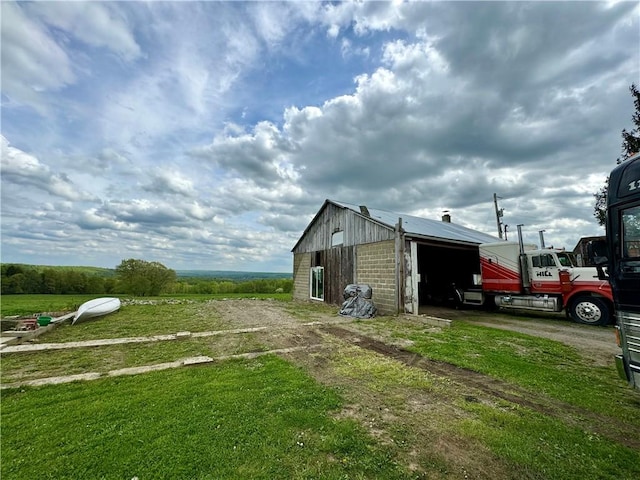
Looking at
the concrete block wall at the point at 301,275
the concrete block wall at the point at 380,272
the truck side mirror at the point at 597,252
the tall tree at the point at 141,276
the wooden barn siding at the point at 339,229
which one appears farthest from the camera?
the tall tree at the point at 141,276

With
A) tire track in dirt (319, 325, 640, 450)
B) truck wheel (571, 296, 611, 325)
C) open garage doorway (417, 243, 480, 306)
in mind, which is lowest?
tire track in dirt (319, 325, 640, 450)

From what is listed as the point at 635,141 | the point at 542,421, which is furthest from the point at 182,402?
the point at 635,141

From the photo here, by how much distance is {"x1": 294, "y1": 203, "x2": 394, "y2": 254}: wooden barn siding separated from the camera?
12.4 m

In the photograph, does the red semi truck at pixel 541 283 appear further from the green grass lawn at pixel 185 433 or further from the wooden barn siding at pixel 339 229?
the green grass lawn at pixel 185 433

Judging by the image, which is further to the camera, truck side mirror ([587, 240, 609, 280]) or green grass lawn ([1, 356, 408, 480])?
truck side mirror ([587, 240, 609, 280])

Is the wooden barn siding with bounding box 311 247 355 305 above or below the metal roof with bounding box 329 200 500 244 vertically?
below

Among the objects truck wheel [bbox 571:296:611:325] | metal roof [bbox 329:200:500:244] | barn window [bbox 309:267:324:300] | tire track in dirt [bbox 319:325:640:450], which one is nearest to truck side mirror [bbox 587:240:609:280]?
tire track in dirt [bbox 319:325:640:450]

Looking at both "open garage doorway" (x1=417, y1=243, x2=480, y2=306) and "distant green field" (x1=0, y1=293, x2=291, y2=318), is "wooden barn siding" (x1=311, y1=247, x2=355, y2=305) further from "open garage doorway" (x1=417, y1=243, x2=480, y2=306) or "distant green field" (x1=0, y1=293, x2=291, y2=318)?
"distant green field" (x1=0, y1=293, x2=291, y2=318)

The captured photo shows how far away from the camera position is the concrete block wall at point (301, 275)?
59.7 feet

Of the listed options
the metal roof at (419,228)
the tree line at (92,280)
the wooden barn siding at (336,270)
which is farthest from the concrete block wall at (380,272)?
the tree line at (92,280)

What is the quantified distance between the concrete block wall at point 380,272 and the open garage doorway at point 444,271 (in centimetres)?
506

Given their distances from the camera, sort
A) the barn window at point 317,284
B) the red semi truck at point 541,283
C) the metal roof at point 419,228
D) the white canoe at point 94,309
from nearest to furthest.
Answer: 1. the red semi truck at point 541,283
2. the white canoe at point 94,309
3. the metal roof at point 419,228
4. the barn window at point 317,284

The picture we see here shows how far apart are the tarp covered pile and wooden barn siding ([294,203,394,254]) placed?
93.1 inches

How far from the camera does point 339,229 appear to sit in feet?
49.5
